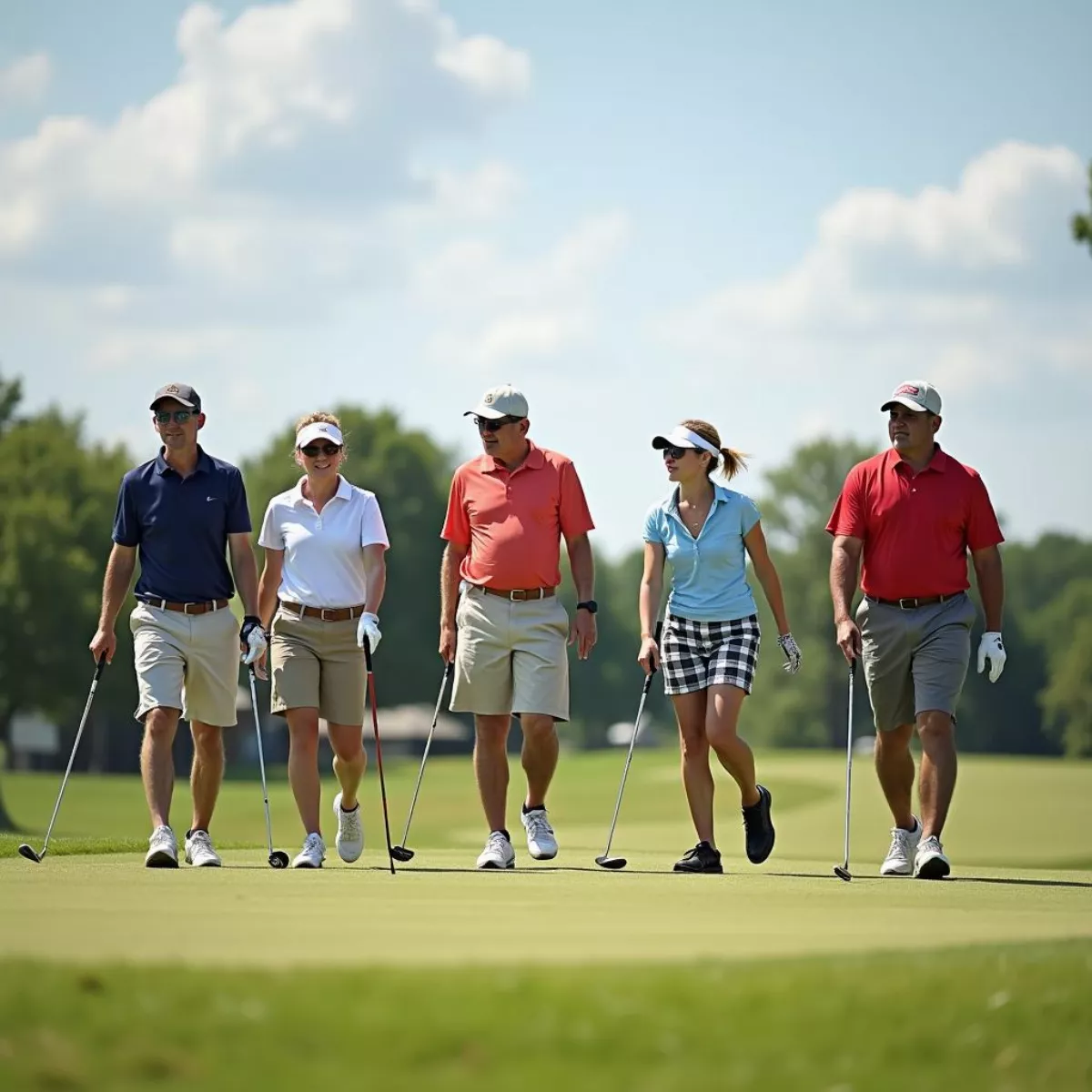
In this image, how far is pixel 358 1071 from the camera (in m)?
4.69

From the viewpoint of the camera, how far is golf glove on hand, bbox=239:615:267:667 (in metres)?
10.9

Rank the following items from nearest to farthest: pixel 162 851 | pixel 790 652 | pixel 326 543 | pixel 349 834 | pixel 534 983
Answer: pixel 534 983
pixel 162 851
pixel 790 652
pixel 326 543
pixel 349 834

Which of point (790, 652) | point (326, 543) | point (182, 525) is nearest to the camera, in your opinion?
point (182, 525)

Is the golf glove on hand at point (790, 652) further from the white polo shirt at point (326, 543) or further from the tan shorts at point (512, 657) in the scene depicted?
the white polo shirt at point (326, 543)

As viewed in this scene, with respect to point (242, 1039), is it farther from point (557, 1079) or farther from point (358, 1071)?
point (557, 1079)

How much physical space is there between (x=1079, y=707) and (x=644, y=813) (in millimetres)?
57977

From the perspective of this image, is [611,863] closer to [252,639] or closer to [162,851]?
[252,639]

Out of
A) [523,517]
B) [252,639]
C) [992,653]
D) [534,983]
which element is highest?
[523,517]

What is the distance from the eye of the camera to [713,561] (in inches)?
431

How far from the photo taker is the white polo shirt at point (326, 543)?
438 inches

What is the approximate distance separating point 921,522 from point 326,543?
3.26 meters

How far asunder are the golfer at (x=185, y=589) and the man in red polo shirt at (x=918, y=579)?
129 inches

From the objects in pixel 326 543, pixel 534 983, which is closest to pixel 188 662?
pixel 326 543

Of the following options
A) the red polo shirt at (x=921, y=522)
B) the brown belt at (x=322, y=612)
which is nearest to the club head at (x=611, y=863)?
the brown belt at (x=322, y=612)
